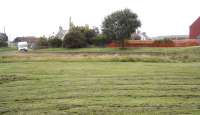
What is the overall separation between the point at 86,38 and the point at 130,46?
35.8 feet

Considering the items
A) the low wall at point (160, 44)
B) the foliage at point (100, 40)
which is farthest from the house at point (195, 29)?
the foliage at point (100, 40)

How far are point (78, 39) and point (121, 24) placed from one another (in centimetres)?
930

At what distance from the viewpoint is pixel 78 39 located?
69.1 metres

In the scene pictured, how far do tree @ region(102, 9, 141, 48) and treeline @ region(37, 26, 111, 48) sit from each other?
190 inches

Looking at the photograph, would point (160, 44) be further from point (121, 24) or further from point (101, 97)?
point (101, 97)

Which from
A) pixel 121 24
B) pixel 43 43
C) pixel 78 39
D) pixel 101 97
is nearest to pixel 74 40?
pixel 78 39

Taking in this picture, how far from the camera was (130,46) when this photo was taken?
222 ft

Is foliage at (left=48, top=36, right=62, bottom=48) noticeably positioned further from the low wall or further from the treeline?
the low wall

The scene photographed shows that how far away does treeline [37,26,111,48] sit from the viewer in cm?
6919

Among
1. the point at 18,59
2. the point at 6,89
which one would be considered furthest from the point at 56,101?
the point at 18,59

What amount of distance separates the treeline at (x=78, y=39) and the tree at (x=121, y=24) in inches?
190

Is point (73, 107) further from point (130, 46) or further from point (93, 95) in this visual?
point (130, 46)

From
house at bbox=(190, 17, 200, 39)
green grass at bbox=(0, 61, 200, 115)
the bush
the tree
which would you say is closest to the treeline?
the bush

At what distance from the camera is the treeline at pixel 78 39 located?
6919cm
